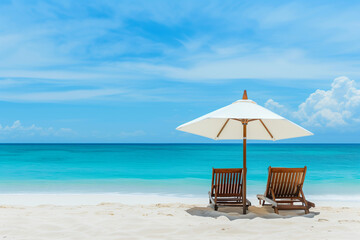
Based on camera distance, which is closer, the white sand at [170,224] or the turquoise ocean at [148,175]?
the white sand at [170,224]

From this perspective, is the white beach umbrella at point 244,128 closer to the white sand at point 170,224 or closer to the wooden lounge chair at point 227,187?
the wooden lounge chair at point 227,187

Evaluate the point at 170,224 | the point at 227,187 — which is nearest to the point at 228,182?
the point at 227,187

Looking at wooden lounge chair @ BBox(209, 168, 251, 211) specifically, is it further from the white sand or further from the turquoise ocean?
the turquoise ocean

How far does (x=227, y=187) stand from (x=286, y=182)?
98cm

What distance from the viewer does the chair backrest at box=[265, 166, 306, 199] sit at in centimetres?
569

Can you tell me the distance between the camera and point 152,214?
5.37 meters

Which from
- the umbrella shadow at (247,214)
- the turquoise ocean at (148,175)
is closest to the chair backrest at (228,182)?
the umbrella shadow at (247,214)

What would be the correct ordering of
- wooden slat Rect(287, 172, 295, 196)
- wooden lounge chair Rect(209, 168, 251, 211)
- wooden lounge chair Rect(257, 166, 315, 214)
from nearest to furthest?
wooden lounge chair Rect(257, 166, 315, 214), wooden slat Rect(287, 172, 295, 196), wooden lounge chair Rect(209, 168, 251, 211)

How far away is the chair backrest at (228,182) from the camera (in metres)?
5.95

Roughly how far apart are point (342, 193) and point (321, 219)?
260 inches

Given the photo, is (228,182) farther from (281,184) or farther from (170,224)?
(170,224)

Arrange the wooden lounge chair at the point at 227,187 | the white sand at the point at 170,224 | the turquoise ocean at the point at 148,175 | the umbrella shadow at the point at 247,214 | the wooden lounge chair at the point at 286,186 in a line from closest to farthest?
the white sand at the point at 170,224
the umbrella shadow at the point at 247,214
the wooden lounge chair at the point at 286,186
the wooden lounge chair at the point at 227,187
the turquoise ocean at the point at 148,175

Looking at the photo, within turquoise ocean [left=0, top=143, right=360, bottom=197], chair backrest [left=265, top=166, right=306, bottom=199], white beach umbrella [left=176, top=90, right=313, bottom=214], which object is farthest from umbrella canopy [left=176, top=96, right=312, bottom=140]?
turquoise ocean [left=0, top=143, right=360, bottom=197]

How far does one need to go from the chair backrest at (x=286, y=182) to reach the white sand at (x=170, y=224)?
34cm
